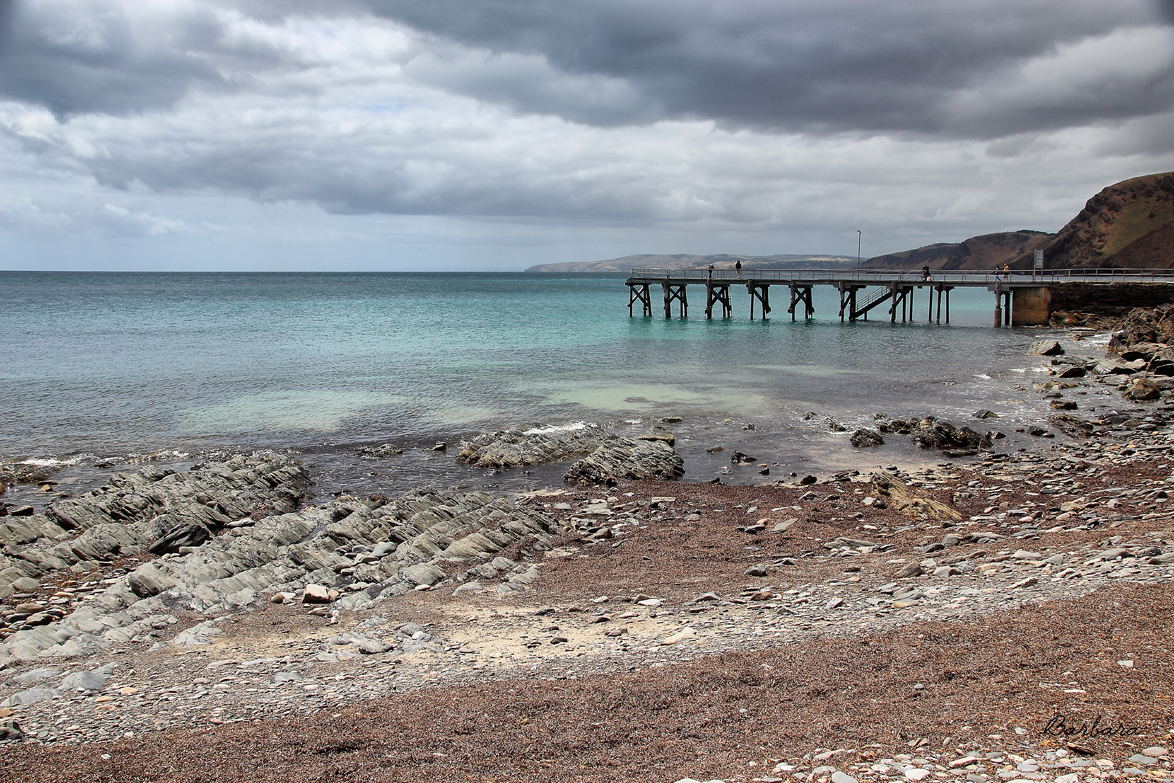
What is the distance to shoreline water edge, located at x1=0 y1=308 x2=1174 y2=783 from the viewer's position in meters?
5.29

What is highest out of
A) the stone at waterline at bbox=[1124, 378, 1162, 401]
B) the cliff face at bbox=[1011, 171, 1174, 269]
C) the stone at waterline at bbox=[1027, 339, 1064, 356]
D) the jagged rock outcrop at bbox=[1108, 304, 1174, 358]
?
the cliff face at bbox=[1011, 171, 1174, 269]

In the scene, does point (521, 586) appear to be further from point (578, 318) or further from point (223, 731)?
point (578, 318)

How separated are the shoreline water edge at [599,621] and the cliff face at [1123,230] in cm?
10617

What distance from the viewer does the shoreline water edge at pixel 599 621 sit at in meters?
5.29

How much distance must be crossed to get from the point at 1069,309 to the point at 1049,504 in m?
48.2

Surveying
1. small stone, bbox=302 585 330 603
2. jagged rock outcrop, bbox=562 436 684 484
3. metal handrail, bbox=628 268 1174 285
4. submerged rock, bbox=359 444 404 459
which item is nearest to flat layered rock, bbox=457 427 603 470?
jagged rock outcrop, bbox=562 436 684 484

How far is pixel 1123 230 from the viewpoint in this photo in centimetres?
10694

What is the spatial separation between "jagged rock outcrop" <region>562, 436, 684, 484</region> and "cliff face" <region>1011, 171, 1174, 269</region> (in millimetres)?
109053

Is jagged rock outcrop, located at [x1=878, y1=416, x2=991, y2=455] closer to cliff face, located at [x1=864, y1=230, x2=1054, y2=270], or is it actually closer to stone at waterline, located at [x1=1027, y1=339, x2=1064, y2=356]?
stone at waterline, located at [x1=1027, y1=339, x2=1064, y2=356]

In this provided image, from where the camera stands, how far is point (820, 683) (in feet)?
20.3

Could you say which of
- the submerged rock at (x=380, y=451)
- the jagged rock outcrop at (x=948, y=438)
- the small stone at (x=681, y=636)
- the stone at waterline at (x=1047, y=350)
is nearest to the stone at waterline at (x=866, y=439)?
the jagged rock outcrop at (x=948, y=438)

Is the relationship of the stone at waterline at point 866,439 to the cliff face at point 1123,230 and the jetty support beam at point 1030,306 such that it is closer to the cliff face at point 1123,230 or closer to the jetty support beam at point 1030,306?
the jetty support beam at point 1030,306

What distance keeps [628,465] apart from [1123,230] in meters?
123

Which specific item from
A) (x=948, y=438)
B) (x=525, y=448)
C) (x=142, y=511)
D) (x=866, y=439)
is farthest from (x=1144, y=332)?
(x=142, y=511)
